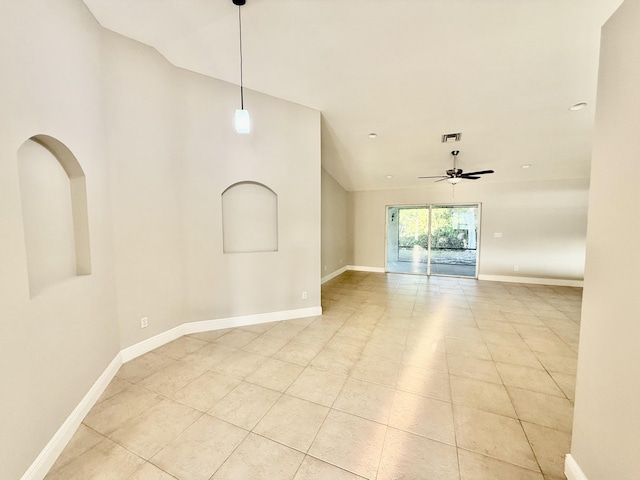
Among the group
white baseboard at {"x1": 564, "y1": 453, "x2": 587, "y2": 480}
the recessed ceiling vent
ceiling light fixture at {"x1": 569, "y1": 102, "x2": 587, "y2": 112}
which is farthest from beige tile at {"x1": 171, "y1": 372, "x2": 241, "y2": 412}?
ceiling light fixture at {"x1": 569, "y1": 102, "x2": 587, "y2": 112}

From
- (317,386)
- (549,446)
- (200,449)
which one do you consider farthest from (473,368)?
(200,449)

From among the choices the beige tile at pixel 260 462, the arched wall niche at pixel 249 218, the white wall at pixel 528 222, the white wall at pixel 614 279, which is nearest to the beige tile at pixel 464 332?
the white wall at pixel 614 279

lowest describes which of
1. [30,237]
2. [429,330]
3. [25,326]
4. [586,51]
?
[429,330]

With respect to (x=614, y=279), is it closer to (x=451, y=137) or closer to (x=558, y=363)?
(x=558, y=363)

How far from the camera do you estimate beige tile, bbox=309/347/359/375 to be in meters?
2.60

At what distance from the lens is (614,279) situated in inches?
47.3

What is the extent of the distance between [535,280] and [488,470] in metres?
6.49

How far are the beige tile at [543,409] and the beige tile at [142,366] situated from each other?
341 cm

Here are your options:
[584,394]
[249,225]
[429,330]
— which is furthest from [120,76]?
[429,330]

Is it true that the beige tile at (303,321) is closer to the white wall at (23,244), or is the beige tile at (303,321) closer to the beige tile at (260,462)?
the beige tile at (260,462)

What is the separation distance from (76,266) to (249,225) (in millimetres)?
1946

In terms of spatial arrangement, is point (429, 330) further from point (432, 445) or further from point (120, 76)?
point (120, 76)

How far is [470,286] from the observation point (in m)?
6.00

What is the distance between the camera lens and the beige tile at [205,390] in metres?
2.11
